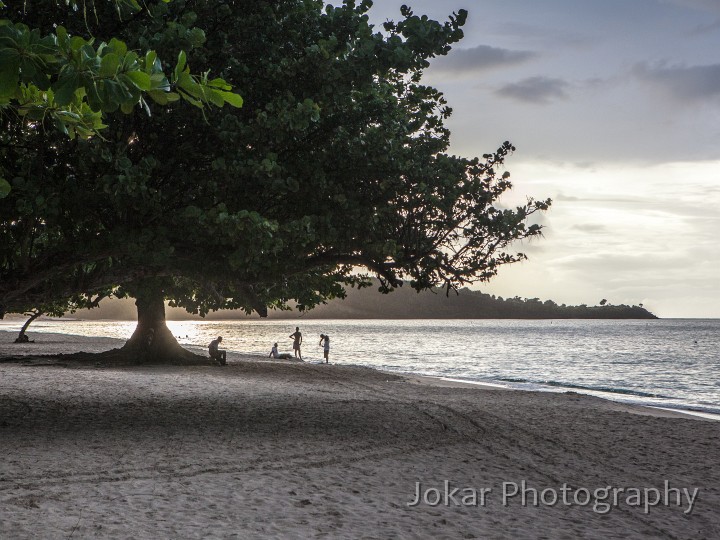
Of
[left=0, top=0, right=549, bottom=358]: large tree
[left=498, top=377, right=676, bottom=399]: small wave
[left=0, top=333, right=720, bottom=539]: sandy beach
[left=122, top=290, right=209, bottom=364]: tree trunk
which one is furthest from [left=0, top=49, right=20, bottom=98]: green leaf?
[left=498, top=377, right=676, bottom=399]: small wave

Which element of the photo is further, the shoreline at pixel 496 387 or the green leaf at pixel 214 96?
the shoreline at pixel 496 387

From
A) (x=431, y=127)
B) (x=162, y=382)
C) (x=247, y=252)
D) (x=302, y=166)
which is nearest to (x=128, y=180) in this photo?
(x=247, y=252)

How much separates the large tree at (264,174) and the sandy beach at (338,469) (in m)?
3.14

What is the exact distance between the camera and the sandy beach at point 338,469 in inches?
277

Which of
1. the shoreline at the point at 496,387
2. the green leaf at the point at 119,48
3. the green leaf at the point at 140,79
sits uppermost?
the green leaf at the point at 119,48

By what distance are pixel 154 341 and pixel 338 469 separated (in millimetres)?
22393

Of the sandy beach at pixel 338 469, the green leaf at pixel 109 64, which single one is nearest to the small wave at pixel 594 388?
the sandy beach at pixel 338 469

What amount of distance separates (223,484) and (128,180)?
576 centimetres

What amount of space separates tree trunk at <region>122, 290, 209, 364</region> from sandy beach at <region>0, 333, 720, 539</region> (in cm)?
1194

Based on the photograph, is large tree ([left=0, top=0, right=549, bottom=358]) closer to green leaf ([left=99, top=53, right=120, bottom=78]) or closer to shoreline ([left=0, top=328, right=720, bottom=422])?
green leaf ([left=99, top=53, right=120, bottom=78])

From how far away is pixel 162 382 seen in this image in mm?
21047

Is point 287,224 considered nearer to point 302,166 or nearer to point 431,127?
point 302,166

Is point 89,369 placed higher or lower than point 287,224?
lower

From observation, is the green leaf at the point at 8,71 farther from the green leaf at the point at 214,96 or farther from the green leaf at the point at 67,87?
the green leaf at the point at 214,96
